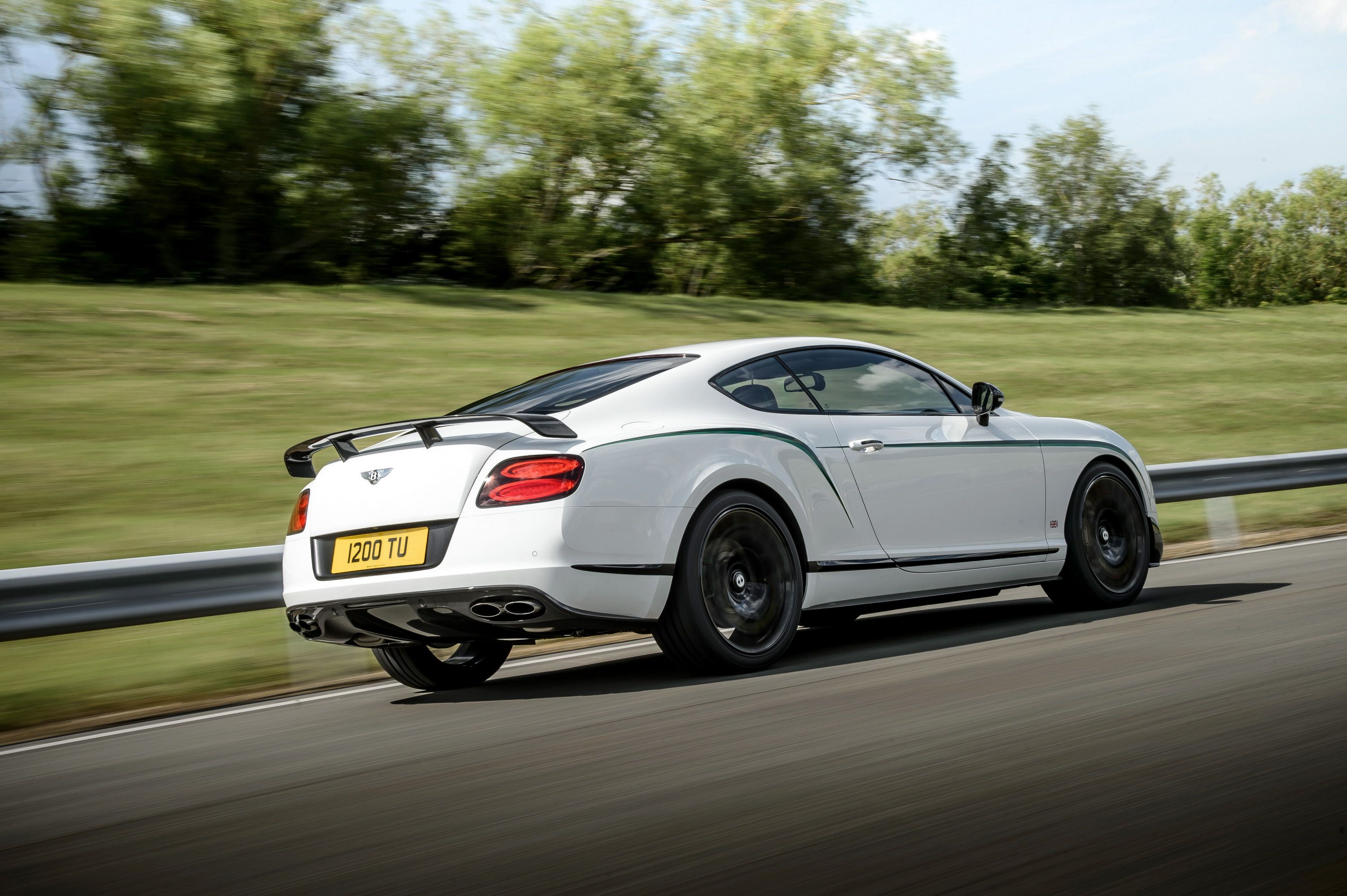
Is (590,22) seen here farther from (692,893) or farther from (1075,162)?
(692,893)

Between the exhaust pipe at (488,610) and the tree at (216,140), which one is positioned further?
the tree at (216,140)

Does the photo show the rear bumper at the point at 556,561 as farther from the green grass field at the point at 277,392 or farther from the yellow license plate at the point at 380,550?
the green grass field at the point at 277,392

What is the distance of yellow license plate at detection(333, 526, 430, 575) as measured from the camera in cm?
516

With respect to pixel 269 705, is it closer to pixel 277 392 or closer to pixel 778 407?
pixel 778 407

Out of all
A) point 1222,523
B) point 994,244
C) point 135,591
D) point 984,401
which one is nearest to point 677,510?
point 984,401

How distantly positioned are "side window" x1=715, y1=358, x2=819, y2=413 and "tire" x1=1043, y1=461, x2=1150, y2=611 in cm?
198

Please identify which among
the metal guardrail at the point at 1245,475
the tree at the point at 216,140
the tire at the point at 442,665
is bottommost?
the tire at the point at 442,665

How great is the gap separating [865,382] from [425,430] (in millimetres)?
2352

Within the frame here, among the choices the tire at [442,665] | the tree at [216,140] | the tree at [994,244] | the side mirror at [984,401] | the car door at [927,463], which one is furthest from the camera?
the tree at [994,244]

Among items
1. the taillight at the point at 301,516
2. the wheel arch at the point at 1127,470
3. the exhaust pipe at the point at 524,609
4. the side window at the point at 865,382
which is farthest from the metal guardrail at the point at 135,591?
the wheel arch at the point at 1127,470

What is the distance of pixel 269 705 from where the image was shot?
5.91m

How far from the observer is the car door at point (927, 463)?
6223mm

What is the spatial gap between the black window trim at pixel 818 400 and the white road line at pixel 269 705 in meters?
1.69

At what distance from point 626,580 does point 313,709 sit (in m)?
1.56
